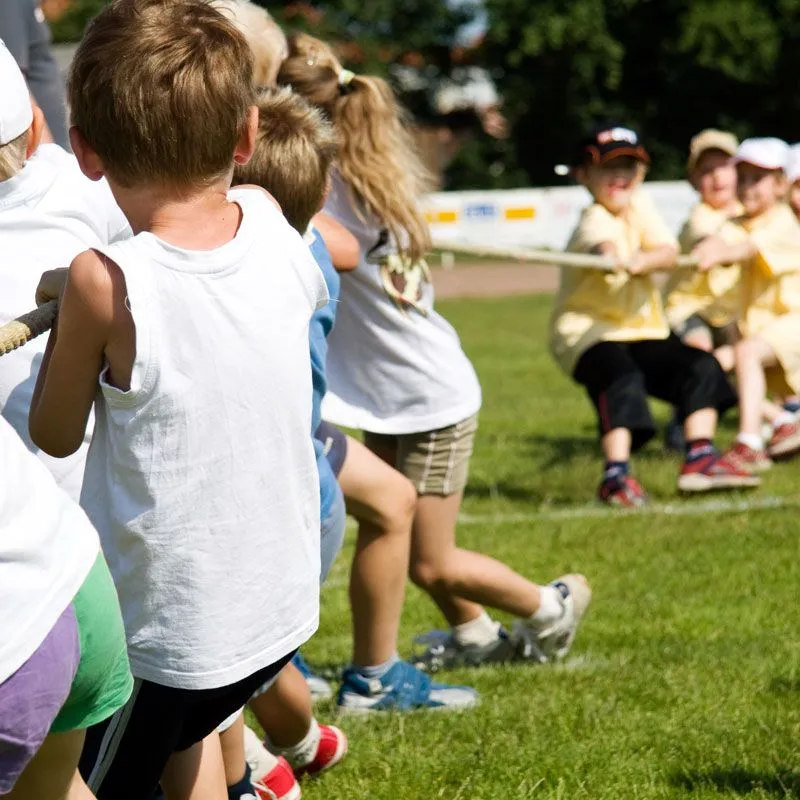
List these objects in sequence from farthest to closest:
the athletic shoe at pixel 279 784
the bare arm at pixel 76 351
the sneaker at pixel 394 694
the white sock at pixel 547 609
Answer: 1. the white sock at pixel 547 609
2. the sneaker at pixel 394 694
3. the athletic shoe at pixel 279 784
4. the bare arm at pixel 76 351

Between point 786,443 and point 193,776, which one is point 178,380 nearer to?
point 193,776

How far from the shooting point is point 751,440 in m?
8.29

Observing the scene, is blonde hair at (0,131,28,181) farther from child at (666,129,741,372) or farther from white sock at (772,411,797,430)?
white sock at (772,411,797,430)

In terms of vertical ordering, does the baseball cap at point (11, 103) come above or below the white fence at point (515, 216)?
above

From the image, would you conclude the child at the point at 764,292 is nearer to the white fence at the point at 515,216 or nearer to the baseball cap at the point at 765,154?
the baseball cap at the point at 765,154

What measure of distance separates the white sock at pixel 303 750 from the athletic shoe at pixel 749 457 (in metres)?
4.87

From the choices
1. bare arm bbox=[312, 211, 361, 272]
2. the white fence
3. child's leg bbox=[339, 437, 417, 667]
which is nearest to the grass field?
child's leg bbox=[339, 437, 417, 667]

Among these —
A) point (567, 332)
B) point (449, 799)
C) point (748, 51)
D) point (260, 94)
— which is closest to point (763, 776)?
point (449, 799)

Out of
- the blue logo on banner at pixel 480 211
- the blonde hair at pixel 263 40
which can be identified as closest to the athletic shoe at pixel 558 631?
the blonde hair at pixel 263 40

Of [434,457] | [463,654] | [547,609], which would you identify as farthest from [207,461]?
[463,654]

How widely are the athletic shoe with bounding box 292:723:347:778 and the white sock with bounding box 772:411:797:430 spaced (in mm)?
5293

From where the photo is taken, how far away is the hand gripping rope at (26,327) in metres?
2.25

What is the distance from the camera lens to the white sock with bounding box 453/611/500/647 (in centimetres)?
475

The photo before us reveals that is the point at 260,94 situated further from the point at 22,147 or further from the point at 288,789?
the point at 288,789
